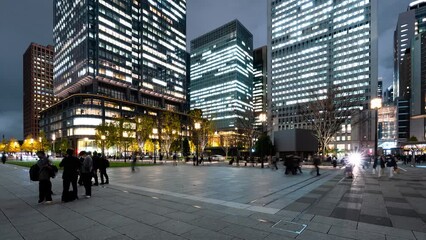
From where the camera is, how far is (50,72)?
189625mm

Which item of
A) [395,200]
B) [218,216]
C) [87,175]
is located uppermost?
[87,175]

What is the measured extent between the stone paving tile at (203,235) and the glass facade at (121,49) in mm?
105892

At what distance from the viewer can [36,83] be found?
593 feet

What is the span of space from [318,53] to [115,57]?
4260 inches

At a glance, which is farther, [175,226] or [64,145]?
[64,145]

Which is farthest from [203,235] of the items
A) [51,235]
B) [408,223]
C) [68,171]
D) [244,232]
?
[68,171]

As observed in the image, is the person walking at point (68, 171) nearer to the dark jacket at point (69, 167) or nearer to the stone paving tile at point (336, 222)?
the dark jacket at point (69, 167)

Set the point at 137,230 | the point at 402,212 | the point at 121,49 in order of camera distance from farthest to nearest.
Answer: the point at 121,49
the point at 402,212
the point at 137,230

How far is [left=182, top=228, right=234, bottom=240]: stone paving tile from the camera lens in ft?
18.9

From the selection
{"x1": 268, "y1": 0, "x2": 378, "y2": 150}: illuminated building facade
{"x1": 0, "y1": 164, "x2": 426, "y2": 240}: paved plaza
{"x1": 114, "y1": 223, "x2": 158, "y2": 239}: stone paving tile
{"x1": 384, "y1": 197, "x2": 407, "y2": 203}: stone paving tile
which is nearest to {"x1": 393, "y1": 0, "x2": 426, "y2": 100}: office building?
{"x1": 268, "y1": 0, "x2": 378, "y2": 150}: illuminated building facade

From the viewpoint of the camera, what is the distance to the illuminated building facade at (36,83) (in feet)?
591

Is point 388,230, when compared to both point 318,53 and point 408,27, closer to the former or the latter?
point 318,53

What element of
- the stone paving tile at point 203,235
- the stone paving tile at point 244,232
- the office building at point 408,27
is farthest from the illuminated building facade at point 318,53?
the stone paving tile at point 203,235

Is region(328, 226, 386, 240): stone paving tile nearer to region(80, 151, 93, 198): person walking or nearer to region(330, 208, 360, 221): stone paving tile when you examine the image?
region(330, 208, 360, 221): stone paving tile
